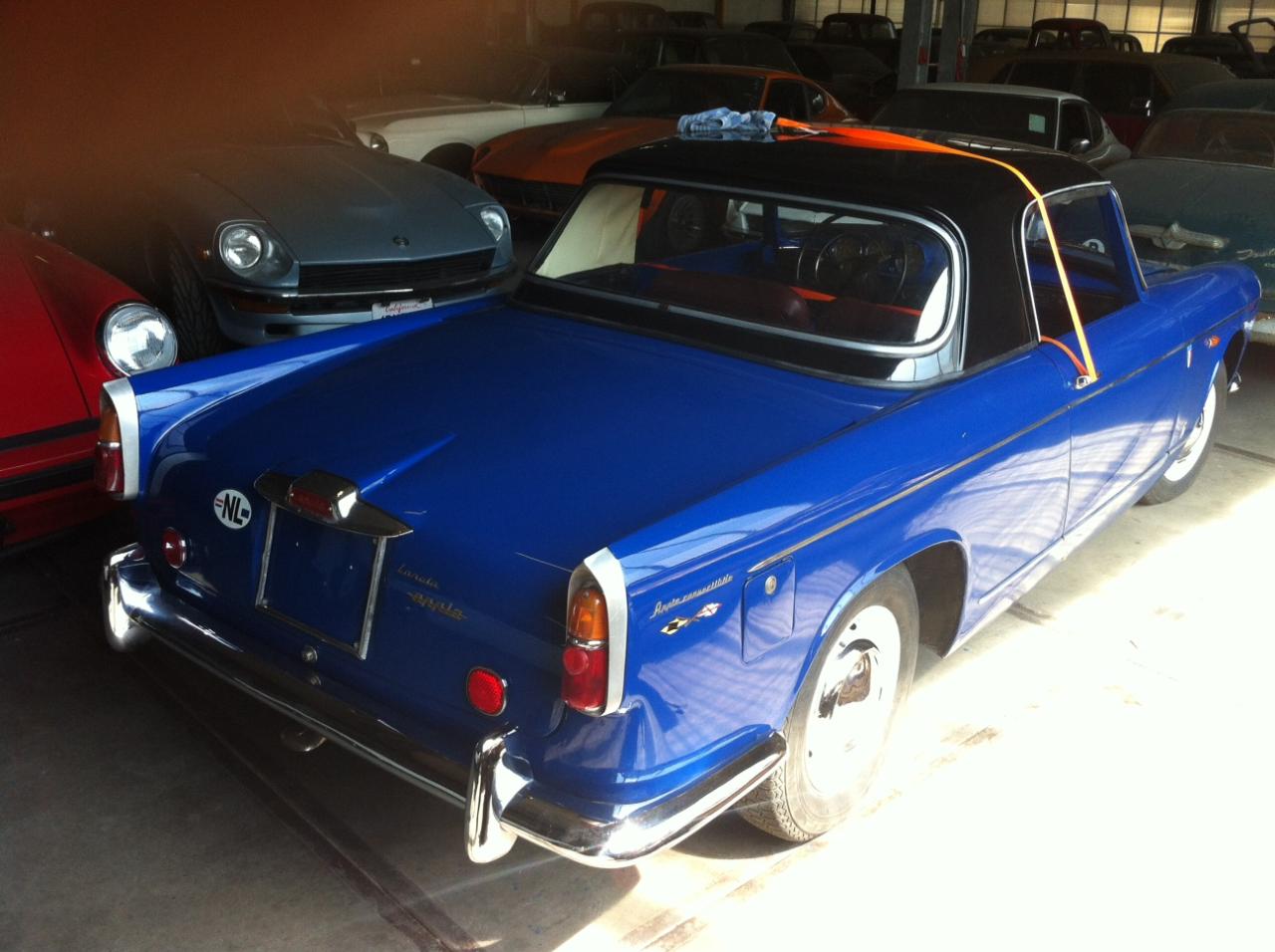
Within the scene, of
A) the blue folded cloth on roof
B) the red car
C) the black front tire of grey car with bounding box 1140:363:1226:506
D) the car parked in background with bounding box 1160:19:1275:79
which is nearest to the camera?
the red car

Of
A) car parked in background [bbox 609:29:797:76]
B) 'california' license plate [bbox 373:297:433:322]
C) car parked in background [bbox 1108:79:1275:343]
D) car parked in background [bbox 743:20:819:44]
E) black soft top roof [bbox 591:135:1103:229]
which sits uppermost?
car parked in background [bbox 743:20:819:44]

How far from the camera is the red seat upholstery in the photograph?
3.35 m

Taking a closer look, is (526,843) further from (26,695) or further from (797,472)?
(26,695)

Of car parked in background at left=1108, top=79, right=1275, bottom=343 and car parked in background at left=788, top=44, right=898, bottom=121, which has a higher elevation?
car parked in background at left=788, top=44, right=898, bottom=121

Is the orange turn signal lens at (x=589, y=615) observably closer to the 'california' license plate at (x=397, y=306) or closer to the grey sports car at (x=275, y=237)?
the grey sports car at (x=275, y=237)

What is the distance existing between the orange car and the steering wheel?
4.76 meters

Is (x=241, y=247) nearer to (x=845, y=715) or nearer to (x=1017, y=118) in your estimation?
(x=845, y=715)

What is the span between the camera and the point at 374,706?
262cm

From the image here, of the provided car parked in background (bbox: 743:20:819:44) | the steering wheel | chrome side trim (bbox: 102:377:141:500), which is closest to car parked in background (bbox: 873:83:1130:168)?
the steering wheel

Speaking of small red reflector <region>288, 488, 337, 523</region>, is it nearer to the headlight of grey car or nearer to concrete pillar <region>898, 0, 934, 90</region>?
the headlight of grey car

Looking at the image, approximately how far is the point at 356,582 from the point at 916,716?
1.75 metres

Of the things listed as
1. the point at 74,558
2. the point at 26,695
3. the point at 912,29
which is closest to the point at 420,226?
the point at 74,558

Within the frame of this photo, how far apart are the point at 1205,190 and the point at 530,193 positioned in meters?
4.13

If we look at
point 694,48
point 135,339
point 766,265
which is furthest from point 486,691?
point 694,48
